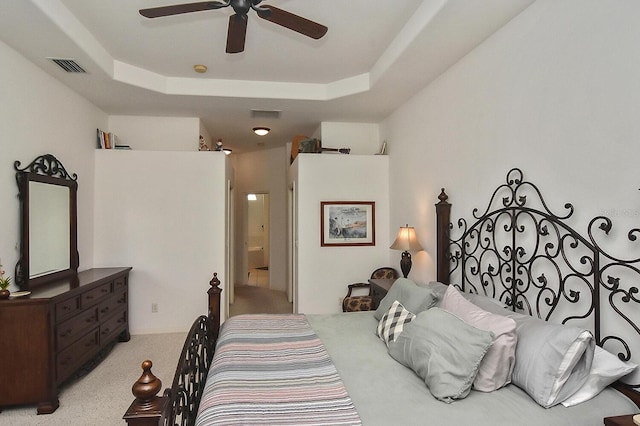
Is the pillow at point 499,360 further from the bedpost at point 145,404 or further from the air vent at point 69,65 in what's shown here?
the air vent at point 69,65

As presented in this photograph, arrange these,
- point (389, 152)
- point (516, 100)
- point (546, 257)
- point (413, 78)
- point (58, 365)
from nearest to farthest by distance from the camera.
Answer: point (546, 257), point (516, 100), point (58, 365), point (413, 78), point (389, 152)

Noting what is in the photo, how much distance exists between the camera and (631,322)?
5.50 ft

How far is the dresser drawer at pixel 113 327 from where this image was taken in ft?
12.3

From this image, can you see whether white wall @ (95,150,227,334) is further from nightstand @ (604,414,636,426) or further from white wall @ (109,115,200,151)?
nightstand @ (604,414,636,426)

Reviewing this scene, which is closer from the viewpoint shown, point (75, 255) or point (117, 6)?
point (117, 6)

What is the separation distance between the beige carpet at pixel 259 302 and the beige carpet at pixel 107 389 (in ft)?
5.25

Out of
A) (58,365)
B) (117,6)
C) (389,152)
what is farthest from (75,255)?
(389,152)

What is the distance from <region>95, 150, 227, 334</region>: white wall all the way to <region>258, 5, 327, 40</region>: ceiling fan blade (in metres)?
2.83

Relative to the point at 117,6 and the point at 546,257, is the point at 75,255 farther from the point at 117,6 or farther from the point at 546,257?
the point at 546,257

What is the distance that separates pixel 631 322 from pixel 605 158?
0.78 meters

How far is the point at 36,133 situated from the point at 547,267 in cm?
430

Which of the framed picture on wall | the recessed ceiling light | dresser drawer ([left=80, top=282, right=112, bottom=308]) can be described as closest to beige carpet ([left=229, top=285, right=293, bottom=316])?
the framed picture on wall

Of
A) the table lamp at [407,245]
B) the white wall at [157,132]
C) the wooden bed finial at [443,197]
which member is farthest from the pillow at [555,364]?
the white wall at [157,132]

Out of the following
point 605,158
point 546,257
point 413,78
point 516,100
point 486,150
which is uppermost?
point 413,78
